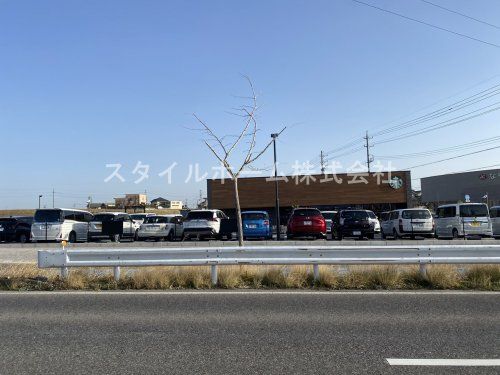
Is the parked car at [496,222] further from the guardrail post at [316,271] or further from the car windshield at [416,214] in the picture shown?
the guardrail post at [316,271]

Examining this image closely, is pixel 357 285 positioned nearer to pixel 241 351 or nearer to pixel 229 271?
pixel 229 271

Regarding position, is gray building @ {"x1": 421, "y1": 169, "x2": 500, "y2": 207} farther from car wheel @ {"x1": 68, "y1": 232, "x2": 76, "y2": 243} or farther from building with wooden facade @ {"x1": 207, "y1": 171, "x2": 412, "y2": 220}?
car wheel @ {"x1": 68, "y1": 232, "x2": 76, "y2": 243}

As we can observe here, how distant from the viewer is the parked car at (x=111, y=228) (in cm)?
2444

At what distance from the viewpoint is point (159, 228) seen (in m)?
23.7

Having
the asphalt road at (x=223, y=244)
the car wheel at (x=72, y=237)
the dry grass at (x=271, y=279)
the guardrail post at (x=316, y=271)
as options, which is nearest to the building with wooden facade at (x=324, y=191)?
the car wheel at (x=72, y=237)

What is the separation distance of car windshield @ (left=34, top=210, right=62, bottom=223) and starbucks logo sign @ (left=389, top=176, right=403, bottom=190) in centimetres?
2555

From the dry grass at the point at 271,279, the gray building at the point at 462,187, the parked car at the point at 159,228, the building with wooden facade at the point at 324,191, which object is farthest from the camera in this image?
the gray building at the point at 462,187

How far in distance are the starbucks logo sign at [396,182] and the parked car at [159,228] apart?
2065cm

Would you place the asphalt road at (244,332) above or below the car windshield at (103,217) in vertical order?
below

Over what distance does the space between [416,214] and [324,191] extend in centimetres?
1726

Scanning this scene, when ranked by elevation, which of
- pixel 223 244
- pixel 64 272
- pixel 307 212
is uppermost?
pixel 307 212

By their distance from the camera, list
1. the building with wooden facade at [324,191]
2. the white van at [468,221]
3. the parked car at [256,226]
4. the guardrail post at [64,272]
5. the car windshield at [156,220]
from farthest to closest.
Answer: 1. the building with wooden facade at [324,191]
2. the car windshield at [156,220]
3. the parked car at [256,226]
4. the white van at [468,221]
5. the guardrail post at [64,272]

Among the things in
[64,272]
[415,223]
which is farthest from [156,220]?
[64,272]

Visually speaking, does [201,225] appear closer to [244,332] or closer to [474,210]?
[474,210]
